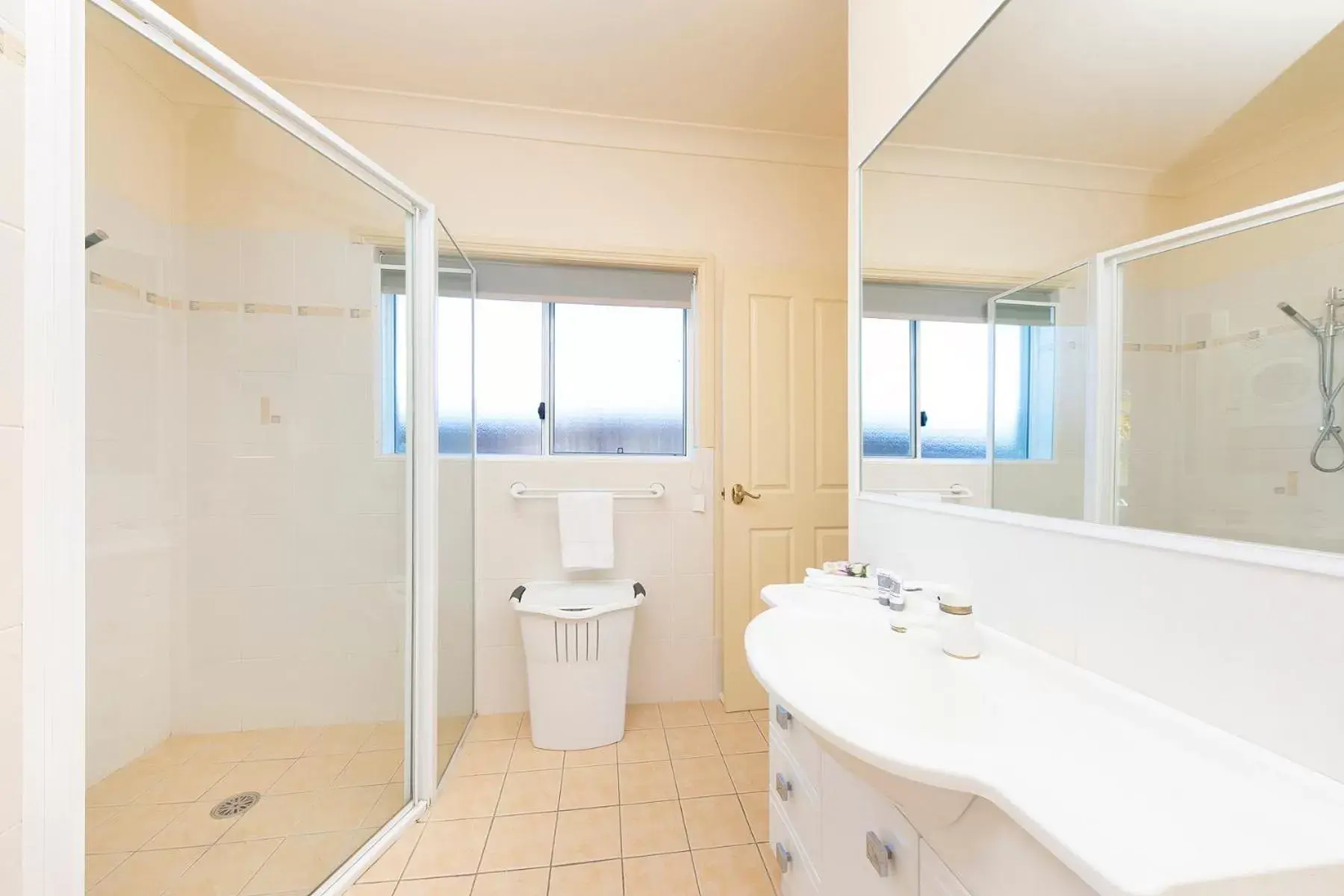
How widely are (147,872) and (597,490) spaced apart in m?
1.46

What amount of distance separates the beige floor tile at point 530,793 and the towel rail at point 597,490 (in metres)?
0.94

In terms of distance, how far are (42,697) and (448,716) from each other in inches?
44.9

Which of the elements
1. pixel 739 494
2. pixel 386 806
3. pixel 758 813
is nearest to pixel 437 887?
pixel 386 806

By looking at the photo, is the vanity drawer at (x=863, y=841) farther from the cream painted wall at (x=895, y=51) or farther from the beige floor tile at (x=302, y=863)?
the cream painted wall at (x=895, y=51)

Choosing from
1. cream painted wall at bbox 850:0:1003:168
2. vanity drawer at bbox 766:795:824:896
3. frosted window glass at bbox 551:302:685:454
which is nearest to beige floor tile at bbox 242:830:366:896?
vanity drawer at bbox 766:795:824:896

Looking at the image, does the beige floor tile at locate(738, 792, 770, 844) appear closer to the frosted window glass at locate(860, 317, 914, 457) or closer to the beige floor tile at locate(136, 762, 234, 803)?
the frosted window glass at locate(860, 317, 914, 457)

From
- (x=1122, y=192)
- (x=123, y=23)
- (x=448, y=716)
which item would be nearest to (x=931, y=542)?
(x=1122, y=192)

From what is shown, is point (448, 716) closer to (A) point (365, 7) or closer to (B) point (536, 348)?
(B) point (536, 348)

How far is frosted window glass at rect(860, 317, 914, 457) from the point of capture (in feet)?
4.08

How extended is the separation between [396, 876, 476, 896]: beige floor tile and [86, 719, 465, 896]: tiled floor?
0.59ft

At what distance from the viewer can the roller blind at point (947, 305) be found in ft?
2.92

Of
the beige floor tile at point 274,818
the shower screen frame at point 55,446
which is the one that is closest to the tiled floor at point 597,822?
the beige floor tile at point 274,818

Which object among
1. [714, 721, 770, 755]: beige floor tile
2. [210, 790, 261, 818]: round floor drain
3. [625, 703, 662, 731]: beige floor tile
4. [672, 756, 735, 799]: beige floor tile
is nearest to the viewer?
[210, 790, 261, 818]: round floor drain

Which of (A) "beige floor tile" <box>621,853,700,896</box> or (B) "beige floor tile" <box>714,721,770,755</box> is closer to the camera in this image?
(A) "beige floor tile" <box>621,853,700,896</box>
